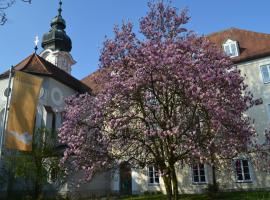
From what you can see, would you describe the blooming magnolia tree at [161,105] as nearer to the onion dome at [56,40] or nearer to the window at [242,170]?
the window at [242,170]

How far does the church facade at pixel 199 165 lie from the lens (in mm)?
22172

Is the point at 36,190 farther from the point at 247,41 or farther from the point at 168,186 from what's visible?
the point at 247,41

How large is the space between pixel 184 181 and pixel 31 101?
1525 centimetres

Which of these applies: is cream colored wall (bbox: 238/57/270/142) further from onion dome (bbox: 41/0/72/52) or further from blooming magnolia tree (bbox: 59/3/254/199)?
onion dome (bbox: 41/0/72/52)

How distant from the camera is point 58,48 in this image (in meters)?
43.7

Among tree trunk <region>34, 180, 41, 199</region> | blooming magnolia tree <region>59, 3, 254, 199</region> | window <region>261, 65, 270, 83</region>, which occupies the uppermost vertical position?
window <region>261, 65, 270, 83</region>

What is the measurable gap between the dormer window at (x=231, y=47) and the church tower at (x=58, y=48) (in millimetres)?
24454

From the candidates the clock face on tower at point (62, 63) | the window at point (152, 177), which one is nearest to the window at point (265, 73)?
the window at point (152, 177)

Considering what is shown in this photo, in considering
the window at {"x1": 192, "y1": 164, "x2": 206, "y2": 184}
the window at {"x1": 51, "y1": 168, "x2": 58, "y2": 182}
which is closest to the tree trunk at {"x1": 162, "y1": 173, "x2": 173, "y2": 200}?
the window at {"x1": 192, "y1": 164, "x2": 206, "y2": 184}

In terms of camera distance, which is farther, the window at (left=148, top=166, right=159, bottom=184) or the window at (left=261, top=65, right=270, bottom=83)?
the window at (left=148, top=166, right=159, bottom=184)

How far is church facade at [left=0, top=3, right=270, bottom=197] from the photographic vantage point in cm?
2217

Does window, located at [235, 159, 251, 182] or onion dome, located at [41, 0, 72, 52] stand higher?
onion dome, located at [41, 0, 72, 52]

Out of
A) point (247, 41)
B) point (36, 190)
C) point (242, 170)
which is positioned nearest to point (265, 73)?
point (247, 41)

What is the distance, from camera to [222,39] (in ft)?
91.6
